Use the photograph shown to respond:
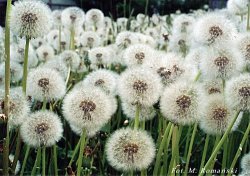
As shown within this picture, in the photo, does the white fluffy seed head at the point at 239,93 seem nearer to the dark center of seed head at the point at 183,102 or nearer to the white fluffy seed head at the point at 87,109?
the dark center of seed head at the point at 183,102

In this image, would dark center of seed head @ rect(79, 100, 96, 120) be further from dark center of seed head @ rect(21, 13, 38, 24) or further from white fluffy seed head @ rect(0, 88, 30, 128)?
dark center of seed head @ rect(21, 13, 38, 24)

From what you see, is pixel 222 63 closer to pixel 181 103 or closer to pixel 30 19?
pixel 181 103

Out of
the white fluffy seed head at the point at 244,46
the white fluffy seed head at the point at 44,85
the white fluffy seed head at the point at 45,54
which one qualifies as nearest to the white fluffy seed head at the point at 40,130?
the white fluffy seed head at the point at 44,85

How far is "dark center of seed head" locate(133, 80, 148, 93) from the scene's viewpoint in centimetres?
177

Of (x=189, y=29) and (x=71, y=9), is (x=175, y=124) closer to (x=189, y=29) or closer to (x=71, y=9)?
(x=189, y=29)

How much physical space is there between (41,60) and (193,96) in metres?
2.76

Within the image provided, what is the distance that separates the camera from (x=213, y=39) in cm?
201

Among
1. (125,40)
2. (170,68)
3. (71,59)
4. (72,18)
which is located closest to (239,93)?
(170,68)

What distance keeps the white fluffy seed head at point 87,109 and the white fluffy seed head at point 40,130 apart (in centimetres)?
10

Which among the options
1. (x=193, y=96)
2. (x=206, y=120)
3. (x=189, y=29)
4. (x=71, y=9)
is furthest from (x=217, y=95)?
(x=71, y=9)

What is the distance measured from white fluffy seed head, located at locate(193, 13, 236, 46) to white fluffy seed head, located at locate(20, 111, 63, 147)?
2.26 ft

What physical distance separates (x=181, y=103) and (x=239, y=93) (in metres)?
0.24

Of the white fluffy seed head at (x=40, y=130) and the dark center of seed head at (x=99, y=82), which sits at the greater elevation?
the dark center of seed head at (x=99, y=82)

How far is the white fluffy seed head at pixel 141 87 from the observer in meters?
1.75
